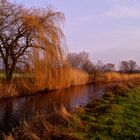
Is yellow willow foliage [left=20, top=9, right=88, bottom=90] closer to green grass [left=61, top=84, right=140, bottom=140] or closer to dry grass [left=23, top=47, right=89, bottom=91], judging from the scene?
dry grass [left=23, top=47, right=89, bottom=91]

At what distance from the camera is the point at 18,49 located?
86.8ft

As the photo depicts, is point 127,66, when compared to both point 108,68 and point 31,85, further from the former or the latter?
point 31,85

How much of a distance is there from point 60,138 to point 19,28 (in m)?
17.2

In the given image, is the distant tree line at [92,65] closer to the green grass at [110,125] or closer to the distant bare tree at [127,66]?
the distant bare tree at [127,66]

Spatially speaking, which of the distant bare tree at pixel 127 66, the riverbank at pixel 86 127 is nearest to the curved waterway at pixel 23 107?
the riverbank at pixel 86 127

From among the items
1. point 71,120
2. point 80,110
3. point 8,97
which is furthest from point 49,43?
point 71,120

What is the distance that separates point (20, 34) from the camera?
84.7 ft

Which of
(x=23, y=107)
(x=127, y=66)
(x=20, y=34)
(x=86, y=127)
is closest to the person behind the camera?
(x=86, y=127)

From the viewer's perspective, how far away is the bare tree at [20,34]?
2522cm

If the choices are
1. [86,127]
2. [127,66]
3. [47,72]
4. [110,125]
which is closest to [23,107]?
[47,72]

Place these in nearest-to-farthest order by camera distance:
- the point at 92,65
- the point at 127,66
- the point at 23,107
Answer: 1. the point at 23,107
2. the point at 92,65
3. the point at 127,66

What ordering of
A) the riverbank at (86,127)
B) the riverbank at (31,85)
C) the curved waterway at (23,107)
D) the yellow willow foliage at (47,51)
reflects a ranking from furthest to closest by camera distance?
the yellow willow foliage at (47,51) < the riverbank at (31,85) < the curved waterway at (23,107) < the riverbank at (86,127)

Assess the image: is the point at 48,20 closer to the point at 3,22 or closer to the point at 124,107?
the point at 3,22

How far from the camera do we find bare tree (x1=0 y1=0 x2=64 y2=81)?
25.2 metres
